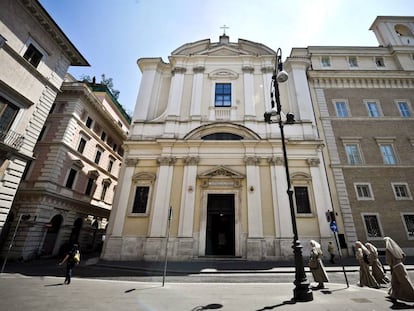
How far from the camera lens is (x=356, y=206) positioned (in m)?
15.0

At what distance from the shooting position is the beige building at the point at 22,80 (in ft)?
33.2

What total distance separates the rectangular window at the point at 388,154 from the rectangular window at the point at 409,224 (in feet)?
13.9

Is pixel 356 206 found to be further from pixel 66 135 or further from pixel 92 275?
pixel 66 135

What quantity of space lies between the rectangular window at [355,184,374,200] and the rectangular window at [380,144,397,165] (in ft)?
9.86

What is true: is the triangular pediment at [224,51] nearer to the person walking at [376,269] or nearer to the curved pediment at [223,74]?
the curved pediment at [223,74]

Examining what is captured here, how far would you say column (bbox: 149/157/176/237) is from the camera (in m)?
13.5

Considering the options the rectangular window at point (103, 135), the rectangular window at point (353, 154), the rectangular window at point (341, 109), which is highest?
the rectangular window at point (341, 109)

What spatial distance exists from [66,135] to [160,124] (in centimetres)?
827

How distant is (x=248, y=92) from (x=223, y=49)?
698 cm

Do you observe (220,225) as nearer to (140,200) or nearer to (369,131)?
(140,200)

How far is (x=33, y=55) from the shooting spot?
1188 centimetres

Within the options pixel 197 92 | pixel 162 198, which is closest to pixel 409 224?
pixel 162 198

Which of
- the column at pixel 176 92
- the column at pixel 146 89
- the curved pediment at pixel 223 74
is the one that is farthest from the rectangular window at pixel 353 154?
the column at pixel 146 89

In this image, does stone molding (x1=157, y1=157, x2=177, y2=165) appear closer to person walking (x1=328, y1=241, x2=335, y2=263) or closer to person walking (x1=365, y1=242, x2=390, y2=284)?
person walking (x1=328, y1=241, x2=335, y2=263)
